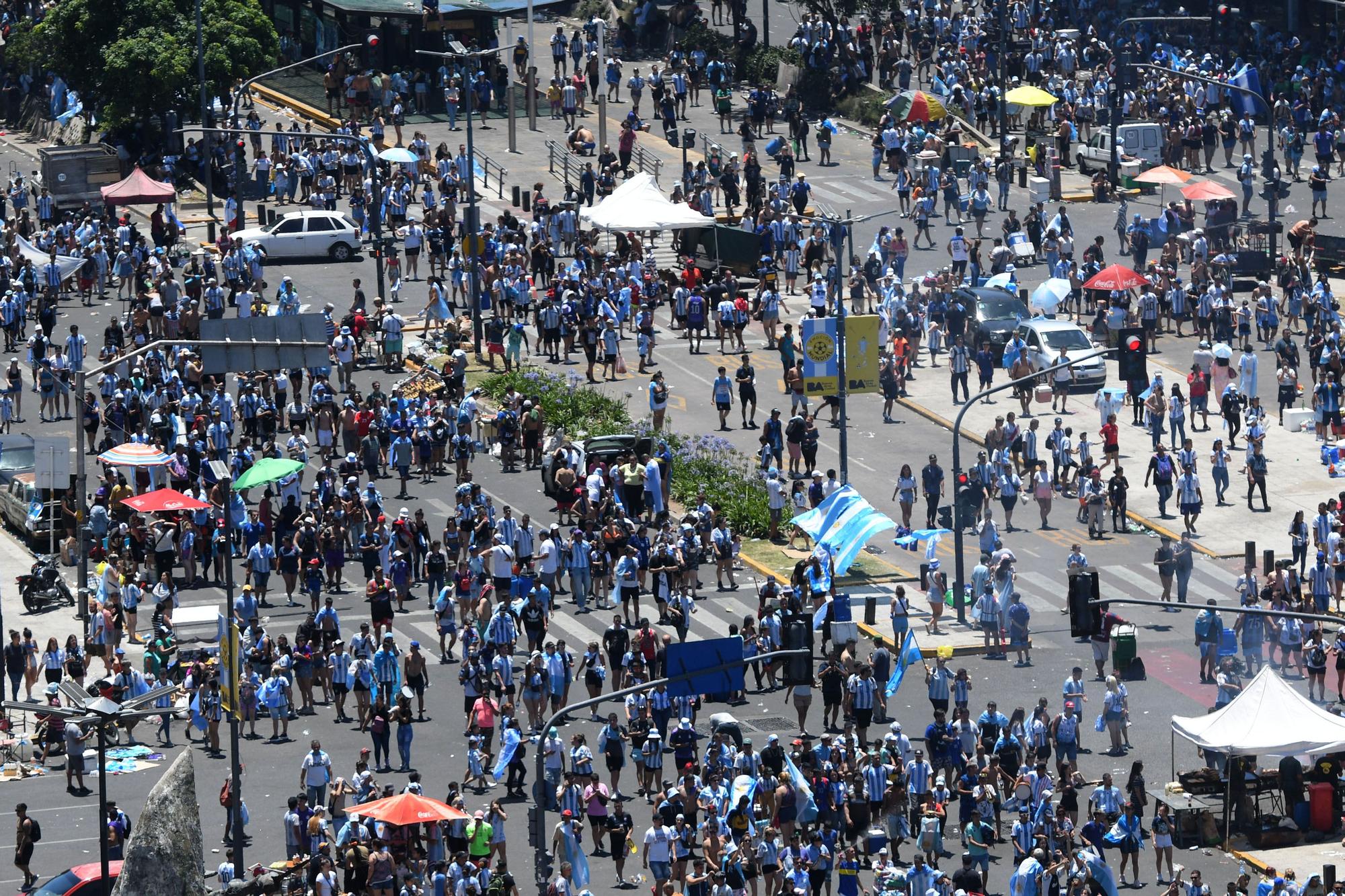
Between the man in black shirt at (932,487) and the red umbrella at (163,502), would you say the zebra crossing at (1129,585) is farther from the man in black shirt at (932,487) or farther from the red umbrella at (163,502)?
the red umbrella at (163,502)

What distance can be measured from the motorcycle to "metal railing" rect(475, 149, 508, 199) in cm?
2385

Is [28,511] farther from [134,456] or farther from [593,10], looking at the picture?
[593,10]

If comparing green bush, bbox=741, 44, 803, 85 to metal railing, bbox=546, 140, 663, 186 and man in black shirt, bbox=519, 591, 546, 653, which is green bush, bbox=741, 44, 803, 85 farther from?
man in black shirt, bbox=519, 591, 546, 653

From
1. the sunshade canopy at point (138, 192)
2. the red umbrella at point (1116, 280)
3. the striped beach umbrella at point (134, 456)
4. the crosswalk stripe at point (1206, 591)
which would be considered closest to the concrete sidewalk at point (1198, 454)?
the crosswalk stripe at point (1206, 591)

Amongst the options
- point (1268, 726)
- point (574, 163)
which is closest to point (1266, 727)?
point (1268, 726)

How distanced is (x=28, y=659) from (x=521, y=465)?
1235 cm

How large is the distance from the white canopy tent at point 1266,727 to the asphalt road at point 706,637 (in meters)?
1.42

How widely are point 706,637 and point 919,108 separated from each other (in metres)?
30.5

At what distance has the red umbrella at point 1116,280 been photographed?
193 feet

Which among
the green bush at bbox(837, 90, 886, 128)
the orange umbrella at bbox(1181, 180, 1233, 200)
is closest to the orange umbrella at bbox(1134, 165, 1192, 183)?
the orange umbrella at bbox(1181, 180, 1233, 200)

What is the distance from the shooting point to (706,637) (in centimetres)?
4441

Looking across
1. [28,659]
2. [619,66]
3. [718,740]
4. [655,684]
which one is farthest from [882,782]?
[619,66]

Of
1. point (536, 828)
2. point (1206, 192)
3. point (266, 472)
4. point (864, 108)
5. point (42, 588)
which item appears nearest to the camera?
point (536, 828)

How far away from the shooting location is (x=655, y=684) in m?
30.8
